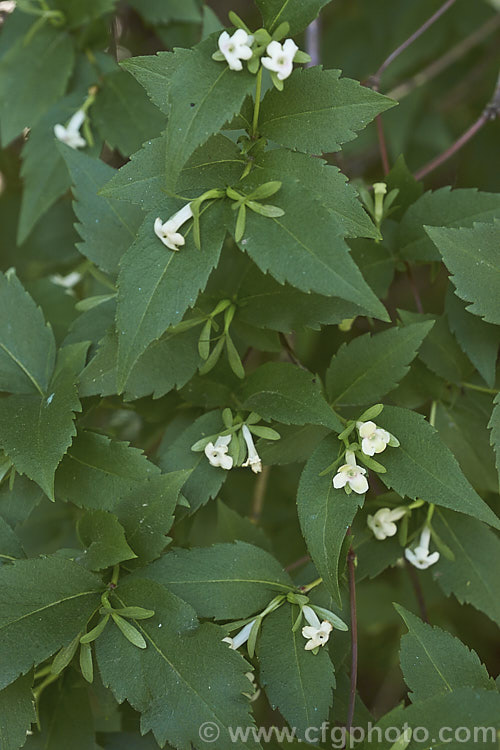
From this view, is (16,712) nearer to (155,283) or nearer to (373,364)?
(155,283)

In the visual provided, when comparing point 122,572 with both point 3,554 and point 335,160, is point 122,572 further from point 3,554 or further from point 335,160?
point 335,160

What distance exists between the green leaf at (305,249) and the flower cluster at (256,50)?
0.19m

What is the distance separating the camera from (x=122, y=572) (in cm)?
145

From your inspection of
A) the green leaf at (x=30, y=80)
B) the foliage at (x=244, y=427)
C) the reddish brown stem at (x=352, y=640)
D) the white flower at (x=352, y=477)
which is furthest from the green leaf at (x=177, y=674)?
the green leaf at (x=30, y=80)

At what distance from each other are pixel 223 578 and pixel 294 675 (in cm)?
22

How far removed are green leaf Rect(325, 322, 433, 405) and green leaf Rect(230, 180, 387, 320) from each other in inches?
10.3

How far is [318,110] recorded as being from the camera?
4.24ft

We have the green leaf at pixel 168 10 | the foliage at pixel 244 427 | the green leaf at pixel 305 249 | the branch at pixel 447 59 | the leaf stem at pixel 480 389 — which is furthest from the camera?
the branch at pixel 447 59

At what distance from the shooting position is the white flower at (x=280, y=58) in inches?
47.1

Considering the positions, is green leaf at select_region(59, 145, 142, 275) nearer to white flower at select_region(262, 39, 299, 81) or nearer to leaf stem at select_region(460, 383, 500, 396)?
white flower at select_region(262, 39, 299, 81)

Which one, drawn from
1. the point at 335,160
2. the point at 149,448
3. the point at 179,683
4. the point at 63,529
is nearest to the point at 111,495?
the point at 179,683

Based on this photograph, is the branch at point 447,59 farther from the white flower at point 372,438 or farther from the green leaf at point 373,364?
the white flower at point 372,438

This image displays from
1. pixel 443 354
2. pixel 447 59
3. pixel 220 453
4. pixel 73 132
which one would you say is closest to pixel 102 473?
pixel 220 453

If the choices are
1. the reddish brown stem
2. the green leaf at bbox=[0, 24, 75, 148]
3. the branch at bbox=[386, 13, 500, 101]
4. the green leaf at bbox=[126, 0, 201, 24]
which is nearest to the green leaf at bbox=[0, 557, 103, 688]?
the reddish brown stem
